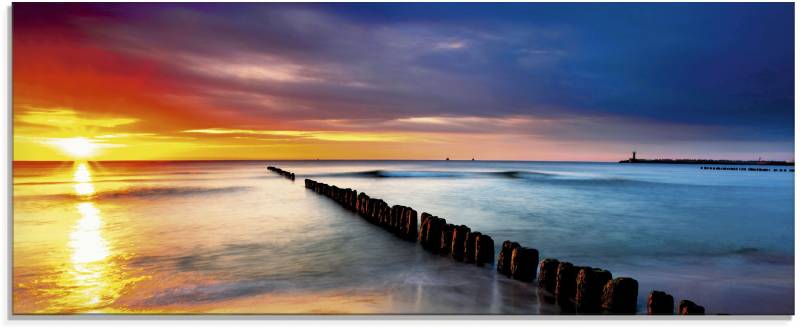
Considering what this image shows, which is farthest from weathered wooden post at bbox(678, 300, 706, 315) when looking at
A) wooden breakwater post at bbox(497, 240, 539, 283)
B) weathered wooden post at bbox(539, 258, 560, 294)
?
wooden breakwater post at bbox(497, 240, 539, 283)

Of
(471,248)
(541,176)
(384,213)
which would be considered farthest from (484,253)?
(541,176)

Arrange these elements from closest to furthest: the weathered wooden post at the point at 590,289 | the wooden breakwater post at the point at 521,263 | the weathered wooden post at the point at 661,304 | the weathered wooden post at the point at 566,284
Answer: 1. the weathered wooden post at the point at 661,304
2. the weathered wooden post at the point at 590,289
3. the weathered wooden post at the point at 566,284
4. the wooden breakwater post at the point at 521,263

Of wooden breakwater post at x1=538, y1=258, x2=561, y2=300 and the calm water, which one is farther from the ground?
wooden breakwater post at x1=538, y1=258, x2=561, y2=300

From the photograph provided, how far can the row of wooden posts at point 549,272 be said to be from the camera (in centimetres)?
432

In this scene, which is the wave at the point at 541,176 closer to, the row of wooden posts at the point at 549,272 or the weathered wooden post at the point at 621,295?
the row of wooden posts at the point at 549,272

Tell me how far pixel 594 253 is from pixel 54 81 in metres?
7.79

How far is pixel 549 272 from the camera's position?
5051mm

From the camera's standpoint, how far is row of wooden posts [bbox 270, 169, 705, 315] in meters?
4.32

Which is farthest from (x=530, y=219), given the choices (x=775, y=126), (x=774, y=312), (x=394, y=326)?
(x=394, y=326)

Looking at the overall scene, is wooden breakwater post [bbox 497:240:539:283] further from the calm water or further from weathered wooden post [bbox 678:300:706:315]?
weathered wooden post [bbox 678:300:706:315]

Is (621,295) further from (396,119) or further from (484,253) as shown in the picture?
(396,119)

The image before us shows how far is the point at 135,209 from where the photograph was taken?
13.0 meters

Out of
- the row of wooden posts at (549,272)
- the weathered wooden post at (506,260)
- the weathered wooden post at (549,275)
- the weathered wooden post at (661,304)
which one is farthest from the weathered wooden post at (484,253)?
the weathered wooden post at (661,304)

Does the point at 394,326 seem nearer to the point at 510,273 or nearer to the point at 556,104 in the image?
the point at 510,273
